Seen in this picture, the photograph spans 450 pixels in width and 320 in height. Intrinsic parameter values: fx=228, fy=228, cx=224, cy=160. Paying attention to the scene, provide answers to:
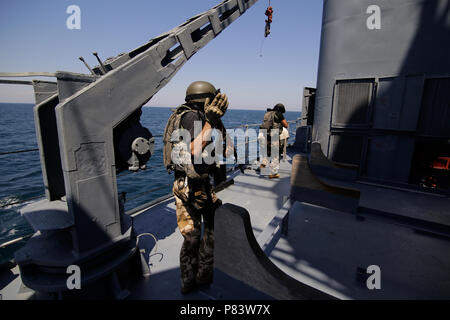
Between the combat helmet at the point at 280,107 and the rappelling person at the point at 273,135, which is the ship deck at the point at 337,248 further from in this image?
the combat helmet at the point at 280,107

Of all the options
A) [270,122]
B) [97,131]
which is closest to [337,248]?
[97,131]

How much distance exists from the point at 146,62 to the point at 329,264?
3.30m

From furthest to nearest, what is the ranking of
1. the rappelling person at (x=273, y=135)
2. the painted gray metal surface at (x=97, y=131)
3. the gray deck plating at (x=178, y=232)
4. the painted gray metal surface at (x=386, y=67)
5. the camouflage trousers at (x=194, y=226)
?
1. the rappelling person at (x=273, y=135)
2. the painted gray metal surface at (x=386, y=67)
3. the camouflage trousers at (x=194, y=226)
4. the gray deck plating at (x=178, y=232)
5. the painted gray metal surface at (x=97, y=131)

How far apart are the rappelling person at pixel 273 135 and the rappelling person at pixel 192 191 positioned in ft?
14.1

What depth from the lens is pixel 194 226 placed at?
2.60 metres

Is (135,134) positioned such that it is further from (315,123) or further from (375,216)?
(315,123)

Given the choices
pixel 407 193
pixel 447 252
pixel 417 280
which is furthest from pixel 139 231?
pixel 407 193

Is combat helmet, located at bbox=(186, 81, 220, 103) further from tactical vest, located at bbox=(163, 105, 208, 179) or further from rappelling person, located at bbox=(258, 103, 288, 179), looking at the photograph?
rappelling person, located at bbox=(258, 103, 288, 179)

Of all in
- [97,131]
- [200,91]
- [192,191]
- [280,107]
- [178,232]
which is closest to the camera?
[97,131]

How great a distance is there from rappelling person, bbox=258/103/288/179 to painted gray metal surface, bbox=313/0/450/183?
139 centimetres

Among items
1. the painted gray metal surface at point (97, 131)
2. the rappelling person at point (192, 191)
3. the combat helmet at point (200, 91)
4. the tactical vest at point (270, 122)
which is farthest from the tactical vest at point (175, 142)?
the tactical vest at point (270, 122)

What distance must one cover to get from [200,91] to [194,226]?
A: 1.54m

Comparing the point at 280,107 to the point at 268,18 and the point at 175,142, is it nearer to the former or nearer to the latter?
the point at 268,18

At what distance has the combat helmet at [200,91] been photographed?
8.52 feet
